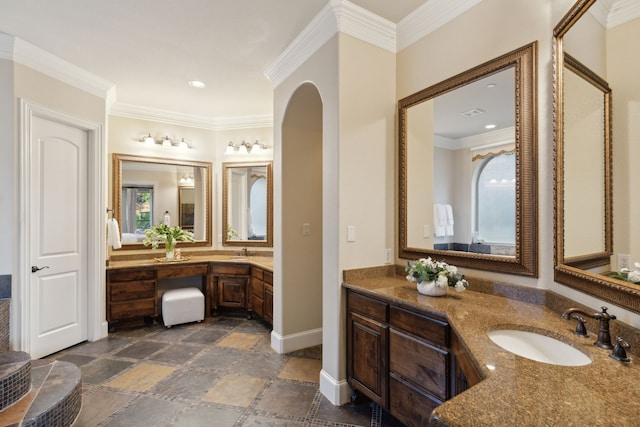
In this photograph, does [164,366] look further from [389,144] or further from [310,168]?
[389,144]

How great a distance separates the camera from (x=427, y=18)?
2338mm

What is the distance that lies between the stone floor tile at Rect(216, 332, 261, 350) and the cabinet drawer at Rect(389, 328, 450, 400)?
1.91m

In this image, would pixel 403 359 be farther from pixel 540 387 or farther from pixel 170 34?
pixel 170 34

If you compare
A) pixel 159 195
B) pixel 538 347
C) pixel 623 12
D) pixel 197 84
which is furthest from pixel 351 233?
pixel 159 195

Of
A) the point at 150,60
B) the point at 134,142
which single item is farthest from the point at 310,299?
the point at 134,142

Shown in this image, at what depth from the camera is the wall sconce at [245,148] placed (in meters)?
4.66

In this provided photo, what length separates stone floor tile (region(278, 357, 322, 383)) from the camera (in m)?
2.68

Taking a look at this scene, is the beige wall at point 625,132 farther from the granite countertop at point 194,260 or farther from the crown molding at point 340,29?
the granite countertop at point 194,260

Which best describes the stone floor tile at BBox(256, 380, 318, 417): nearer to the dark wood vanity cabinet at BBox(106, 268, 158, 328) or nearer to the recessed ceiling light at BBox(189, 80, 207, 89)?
the dark wood vanity cabinet at BBox(106, 268, 158, 328)

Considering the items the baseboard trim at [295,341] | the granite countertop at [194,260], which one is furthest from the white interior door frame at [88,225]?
the baseboard trim at [295,341]

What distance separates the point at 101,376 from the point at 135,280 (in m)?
1.33

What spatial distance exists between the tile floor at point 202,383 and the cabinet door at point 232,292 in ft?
1.72

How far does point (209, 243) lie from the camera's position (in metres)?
4.79

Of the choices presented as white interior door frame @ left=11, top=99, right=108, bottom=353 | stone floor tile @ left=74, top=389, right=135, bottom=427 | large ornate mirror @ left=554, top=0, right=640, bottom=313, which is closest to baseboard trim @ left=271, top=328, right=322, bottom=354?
stone floor tile @ left=74, top=389, right=135, bottom=427
